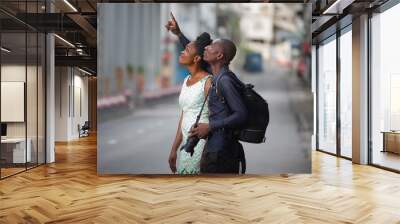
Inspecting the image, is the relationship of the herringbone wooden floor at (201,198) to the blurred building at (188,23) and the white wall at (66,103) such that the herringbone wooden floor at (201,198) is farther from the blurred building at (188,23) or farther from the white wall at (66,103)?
the white wall at (66,103)

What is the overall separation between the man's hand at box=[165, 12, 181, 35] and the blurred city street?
3.50 ft

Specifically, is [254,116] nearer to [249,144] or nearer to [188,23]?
[249,144]

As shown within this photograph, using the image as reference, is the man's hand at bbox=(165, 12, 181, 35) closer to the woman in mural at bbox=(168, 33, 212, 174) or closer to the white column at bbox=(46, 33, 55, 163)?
the woman in mural at bbox=(168, 33, 212, 174)

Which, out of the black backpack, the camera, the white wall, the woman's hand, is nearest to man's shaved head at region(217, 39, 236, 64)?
the black backpack

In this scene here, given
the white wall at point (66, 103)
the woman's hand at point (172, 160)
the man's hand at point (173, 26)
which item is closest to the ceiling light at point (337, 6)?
the man's hand at point (173, 26)

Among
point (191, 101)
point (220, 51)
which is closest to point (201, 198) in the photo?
point (191, 101)

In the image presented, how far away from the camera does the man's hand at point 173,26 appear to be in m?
6.53

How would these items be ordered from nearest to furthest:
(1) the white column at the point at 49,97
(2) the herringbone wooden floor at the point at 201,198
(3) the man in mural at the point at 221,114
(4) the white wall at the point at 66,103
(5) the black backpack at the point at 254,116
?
1. (2) the herringbone wooden floor at the point at 201,198
2. (3) the man in mural at the point at 221,114
3. (5) the black backpack at the point at 254,116
4. (1) the white column at the point at 49,97
5. (4) the white wall at the point at 66,103

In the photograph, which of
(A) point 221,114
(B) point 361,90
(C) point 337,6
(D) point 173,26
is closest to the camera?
(A) point 221,114

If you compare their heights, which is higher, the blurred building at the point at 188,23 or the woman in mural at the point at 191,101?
the blurred building at the point at 188,23

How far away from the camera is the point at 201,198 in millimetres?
5023

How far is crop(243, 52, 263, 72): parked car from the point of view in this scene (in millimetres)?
6531

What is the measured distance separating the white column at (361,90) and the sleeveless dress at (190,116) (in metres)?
3.71

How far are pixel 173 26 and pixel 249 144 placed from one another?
2191 millimetres
